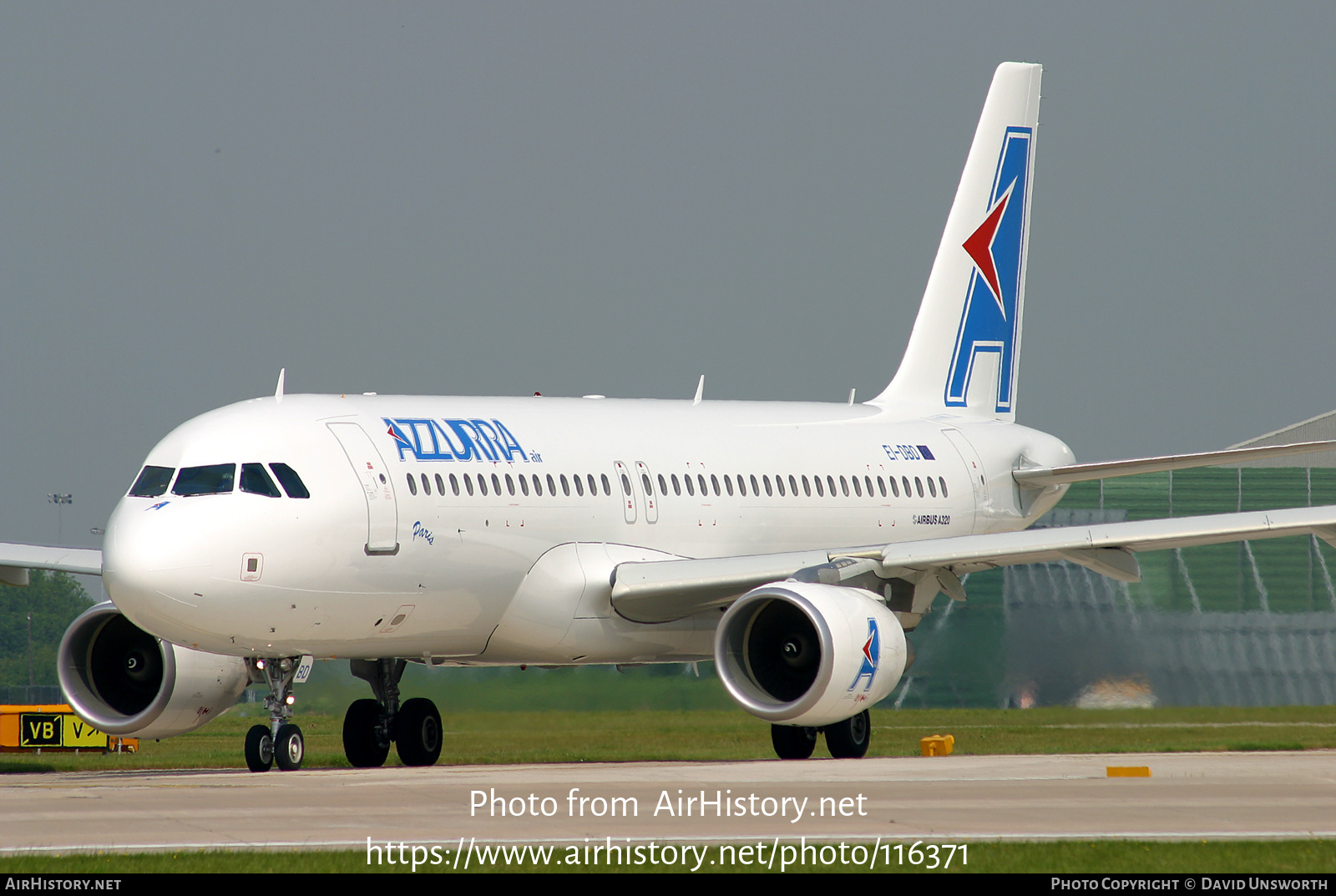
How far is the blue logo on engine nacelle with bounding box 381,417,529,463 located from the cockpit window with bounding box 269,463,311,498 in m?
1.40

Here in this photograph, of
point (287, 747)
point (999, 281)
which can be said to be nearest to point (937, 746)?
point (999, 281)

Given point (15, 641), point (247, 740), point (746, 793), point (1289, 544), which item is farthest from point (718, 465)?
point (15, 641)

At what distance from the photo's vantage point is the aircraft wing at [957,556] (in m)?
20.3

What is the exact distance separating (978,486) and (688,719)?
17.9ft

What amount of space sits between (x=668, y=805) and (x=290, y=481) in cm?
623

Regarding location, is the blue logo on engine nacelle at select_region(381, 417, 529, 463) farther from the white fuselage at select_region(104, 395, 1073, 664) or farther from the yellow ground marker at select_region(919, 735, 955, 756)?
the yellow ground marker at select_region(919, 735, 955, 756)

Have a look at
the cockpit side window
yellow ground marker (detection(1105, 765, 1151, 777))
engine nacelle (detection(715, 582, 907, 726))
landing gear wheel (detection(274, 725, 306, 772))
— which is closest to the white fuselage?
the cockpit side window

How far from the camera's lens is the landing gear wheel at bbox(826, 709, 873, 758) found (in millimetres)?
22828

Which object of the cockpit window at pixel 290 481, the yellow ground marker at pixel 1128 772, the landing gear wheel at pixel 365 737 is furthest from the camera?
the landing gear wheel at pixel 365 737

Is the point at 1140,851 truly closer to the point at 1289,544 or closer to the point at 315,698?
the point at 315,698

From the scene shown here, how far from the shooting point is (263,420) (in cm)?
1936

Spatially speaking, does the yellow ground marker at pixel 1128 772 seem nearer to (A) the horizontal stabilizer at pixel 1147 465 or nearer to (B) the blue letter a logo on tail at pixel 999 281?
(A) the horizontal stabilizer at pixel 1147 465

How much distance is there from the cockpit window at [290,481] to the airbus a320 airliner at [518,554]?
0.02 meters

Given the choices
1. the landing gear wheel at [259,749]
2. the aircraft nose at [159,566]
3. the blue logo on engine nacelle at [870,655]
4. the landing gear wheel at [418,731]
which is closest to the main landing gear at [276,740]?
the landing gear wheel at [259,749]
